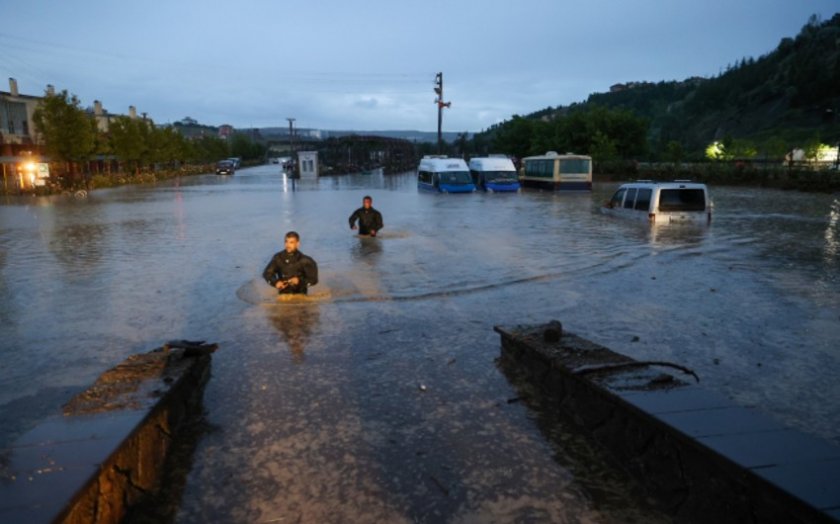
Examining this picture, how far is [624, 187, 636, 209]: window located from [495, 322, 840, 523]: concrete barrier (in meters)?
14.9

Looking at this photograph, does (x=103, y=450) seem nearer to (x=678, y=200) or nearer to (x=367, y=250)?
(x=367, y=250)

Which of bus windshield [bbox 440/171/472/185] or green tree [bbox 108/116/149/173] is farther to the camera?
green tree [bbox 108/116/149/173]

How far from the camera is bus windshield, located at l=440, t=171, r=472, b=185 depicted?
117 ft

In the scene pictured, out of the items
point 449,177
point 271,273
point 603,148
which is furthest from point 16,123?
point 271,273

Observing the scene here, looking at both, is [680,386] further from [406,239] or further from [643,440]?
[406,239]

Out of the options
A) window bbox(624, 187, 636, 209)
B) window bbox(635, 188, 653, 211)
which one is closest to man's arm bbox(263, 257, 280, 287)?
window bbox(635, 188, 653, 211)

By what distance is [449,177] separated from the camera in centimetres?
3581

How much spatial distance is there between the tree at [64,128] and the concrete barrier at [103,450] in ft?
138

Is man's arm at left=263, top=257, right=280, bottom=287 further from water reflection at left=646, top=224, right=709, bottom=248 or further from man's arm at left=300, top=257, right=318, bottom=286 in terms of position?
water reflection at left=646, top=224, right=709, bottom=248

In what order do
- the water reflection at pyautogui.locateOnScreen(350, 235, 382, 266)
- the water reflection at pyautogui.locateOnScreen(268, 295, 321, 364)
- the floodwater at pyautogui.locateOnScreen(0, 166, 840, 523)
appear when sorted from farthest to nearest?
the water reflection at pyautogui.locateOnScreen(350, 235, 382, 266)
the water reflection at pyautogui.locateOnScreen(268, 295, 321, 364)
the floodwater at pyautogui.locateOnScreen(0, 166, 840, 523)

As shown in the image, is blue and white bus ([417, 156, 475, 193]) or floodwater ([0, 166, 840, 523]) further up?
blue and white bus ([417, 156, 475, 193])

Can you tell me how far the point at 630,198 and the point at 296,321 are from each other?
1411 centimetres

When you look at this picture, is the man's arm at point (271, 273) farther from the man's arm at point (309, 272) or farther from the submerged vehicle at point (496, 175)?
the submerged vehicle at point (496, 175)

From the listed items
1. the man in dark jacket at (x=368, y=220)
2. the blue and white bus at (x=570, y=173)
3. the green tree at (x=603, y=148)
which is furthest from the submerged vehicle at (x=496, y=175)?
the man in dark jacket at (x=368, y=220)
